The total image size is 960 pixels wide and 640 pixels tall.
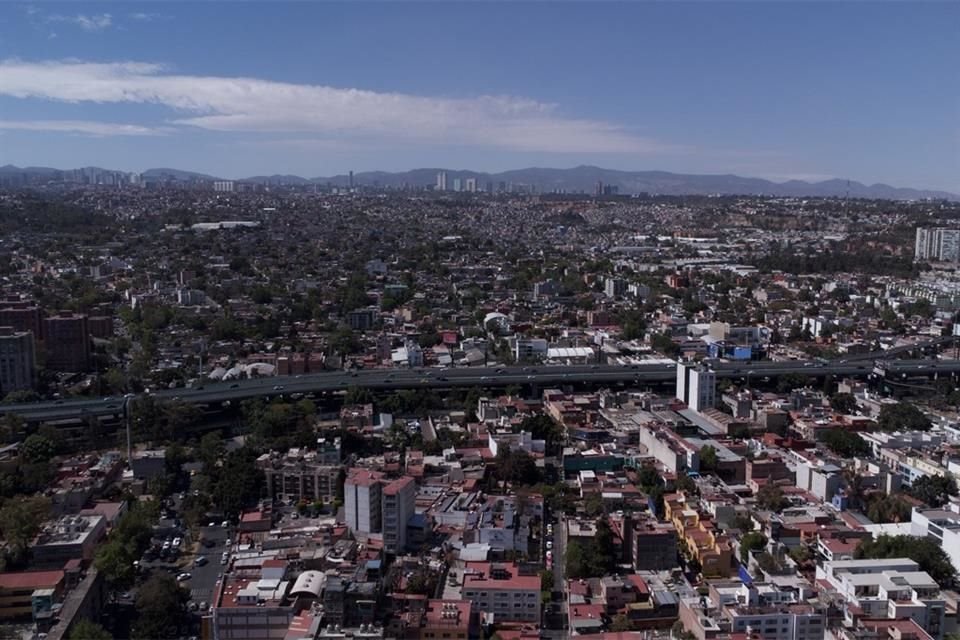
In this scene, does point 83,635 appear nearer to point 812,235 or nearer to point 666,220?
point 812,235

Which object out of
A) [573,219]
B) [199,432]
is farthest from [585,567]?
[573,219]

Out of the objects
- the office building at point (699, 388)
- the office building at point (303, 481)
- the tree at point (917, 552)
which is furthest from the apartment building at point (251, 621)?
the office building at point (699, 388)

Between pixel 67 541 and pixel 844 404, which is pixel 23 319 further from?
pixel 844 404

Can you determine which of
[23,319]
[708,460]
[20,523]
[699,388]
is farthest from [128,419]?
[699,388]

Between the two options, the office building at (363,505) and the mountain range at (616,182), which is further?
the mountain range at (616,182)

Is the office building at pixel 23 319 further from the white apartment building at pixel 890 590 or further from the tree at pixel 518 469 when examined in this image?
the white apartment building at pixel 890 590

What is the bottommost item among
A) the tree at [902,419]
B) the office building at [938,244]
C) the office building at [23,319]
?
the tree at [902,419]
